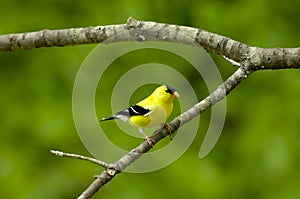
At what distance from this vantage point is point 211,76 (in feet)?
7.90

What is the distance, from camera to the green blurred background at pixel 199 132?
2496 mm

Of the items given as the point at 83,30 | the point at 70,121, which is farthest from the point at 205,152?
the point at 83,30

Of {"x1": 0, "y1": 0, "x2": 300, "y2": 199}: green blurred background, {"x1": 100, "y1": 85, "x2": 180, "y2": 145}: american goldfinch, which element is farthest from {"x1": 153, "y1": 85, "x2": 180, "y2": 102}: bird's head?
{"x1": 0, "y1": 0, "x2": 300, "y2": 199}: green blurred background

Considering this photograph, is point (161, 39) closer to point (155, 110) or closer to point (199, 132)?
point (155, 110)

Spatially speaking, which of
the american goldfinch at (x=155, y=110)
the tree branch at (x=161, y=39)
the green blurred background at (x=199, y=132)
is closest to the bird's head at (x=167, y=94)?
the american goldfinch at (x=155, y=110)

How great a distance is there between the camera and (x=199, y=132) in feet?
8.54

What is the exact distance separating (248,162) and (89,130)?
2.04ft

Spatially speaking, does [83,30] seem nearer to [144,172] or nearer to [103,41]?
[103,41]

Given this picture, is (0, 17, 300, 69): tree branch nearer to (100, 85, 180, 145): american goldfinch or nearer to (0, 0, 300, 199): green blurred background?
(100, 85, 180, 145): american goldfinch

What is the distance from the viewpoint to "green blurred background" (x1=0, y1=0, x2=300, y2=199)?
98.3 inches

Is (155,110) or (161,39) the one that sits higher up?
(161,39)

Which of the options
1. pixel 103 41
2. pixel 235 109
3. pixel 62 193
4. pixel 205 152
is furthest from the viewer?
pixel 235 109

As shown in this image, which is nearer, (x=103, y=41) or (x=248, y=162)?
(x=103, y=41)

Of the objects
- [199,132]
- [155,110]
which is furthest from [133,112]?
[199,132]
